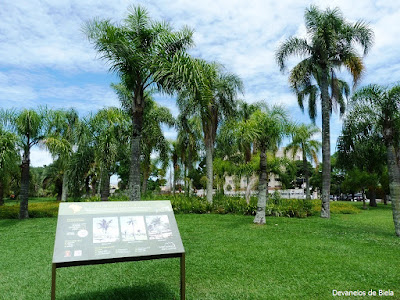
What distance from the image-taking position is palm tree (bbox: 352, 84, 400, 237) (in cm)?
985

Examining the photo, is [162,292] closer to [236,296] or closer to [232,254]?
[236,296]

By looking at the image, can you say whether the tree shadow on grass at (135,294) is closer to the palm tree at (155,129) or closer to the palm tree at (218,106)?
the palm tree at (218,106)

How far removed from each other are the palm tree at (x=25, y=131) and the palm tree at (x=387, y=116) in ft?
47.2

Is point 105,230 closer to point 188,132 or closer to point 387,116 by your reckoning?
point 387,116

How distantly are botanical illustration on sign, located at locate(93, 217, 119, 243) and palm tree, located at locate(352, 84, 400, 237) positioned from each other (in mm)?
9308

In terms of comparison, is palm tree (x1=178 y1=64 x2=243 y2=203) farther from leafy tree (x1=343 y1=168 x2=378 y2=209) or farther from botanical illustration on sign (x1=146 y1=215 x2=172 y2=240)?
leafy tree (x1=343 y1=168 x2=378 y2=209)

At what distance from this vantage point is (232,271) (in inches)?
233

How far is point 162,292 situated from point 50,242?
5748 mm

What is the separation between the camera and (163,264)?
655 cm

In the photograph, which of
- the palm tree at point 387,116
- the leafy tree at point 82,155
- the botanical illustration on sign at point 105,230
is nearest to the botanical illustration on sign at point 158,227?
the botanical illustration on sign at point 105,230

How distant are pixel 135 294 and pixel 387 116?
1011 centimetres

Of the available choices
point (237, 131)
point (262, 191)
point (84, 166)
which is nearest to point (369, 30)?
point (237, 131)

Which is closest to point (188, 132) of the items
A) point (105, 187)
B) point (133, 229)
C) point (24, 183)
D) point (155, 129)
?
point (155, 129)

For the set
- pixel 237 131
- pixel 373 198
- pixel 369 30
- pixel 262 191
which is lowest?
pixel 373 198
